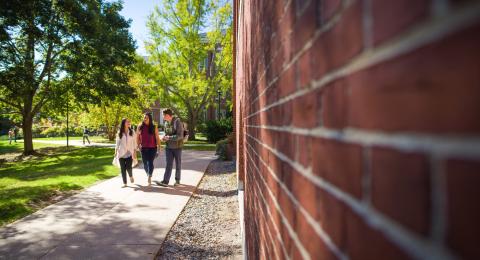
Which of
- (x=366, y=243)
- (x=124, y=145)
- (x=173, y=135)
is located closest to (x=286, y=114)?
(x=366, y=243)

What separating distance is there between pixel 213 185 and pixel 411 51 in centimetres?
1064

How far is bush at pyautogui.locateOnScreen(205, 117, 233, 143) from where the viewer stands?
2939 centimetres

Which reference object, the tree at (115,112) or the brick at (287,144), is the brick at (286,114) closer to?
the brick at (287,144)

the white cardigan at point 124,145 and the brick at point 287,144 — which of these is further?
the white cardigan at point 124,145

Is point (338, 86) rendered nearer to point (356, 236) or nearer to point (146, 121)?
point (356, 236)

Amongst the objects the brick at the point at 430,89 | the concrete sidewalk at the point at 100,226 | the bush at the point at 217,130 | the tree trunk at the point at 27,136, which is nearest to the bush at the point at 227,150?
the concrete sidewalk at the point at 100,226

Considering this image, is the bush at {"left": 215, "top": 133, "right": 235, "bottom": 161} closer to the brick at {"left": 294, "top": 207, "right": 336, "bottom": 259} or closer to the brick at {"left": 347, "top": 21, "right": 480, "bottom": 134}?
the brick at {"left": 294, "top": 207, "right": 336, "bottom": 259}

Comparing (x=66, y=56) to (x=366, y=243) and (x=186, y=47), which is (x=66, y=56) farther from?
(x=366, y=243)

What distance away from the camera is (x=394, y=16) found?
446mm

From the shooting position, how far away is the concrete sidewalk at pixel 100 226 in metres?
5.09

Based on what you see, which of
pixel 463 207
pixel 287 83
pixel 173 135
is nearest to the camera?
pixel 463 207

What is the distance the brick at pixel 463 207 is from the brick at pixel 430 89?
0.04 metres

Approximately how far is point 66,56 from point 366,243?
27.0 meters

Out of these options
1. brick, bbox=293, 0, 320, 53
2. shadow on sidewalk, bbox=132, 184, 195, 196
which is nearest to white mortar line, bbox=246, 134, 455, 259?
brick, bbox=293, 0, 320, 53
